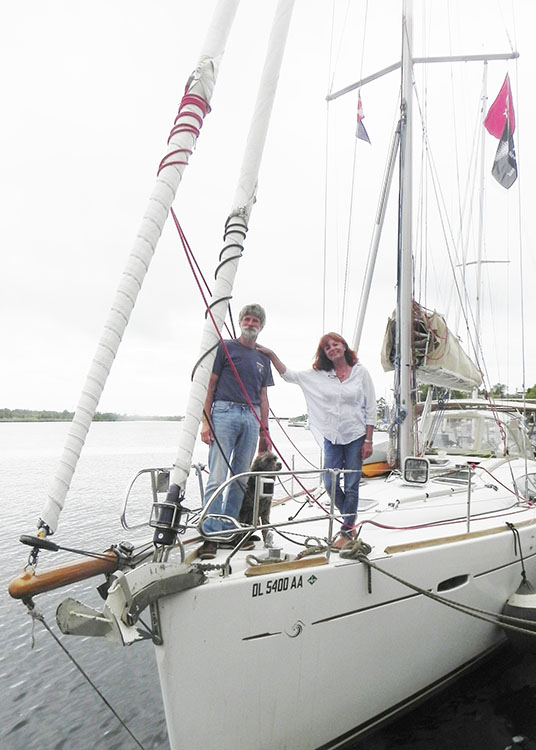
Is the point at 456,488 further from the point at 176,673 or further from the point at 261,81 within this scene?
the point at 261,81

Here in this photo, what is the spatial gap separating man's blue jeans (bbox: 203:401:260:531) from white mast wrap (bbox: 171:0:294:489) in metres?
0.60

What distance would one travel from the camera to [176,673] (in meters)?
2.61

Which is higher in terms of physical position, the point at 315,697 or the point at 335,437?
the point at 335,437

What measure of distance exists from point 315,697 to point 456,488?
346 cm

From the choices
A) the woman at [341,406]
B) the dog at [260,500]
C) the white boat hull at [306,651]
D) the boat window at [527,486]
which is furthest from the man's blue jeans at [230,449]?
the boat window at [527,486]

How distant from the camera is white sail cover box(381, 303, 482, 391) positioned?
21.5 feet

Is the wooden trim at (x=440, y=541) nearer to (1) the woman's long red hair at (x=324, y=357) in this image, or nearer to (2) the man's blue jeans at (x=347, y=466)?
(2) the man's blue jeans at (x=347, y=466)

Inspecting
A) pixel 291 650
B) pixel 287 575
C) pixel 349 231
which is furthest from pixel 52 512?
pixel 349 231

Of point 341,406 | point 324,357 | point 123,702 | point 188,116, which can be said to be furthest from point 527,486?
point 188,116

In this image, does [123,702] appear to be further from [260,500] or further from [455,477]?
[455,477]

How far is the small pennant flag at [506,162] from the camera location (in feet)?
29.6

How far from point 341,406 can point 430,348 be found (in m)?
2.87

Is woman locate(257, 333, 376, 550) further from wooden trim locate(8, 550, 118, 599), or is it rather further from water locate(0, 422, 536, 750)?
wooden trim locate(8, 550, 118, 599)

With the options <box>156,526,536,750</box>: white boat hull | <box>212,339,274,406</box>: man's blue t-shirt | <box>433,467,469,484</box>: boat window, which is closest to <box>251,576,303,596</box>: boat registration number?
<box>156,526,536,750</box>: white boat hull
